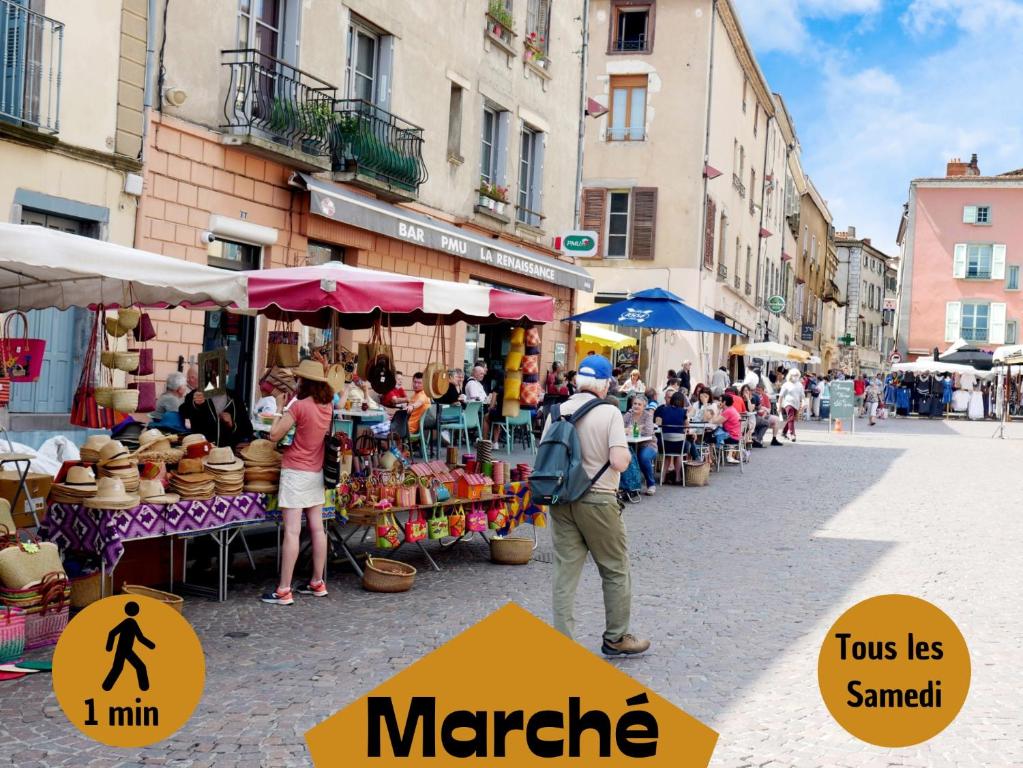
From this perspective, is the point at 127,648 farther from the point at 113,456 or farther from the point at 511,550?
the point at 511,550

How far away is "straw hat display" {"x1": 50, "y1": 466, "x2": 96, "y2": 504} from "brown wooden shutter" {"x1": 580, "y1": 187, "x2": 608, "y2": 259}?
26840mm

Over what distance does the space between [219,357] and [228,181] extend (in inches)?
172

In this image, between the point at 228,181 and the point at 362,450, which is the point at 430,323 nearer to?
the point at 362,450

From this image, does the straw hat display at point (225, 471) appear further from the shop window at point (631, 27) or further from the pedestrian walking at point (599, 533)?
the shop window at point (631, 27)

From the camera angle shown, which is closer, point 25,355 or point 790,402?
point 25,355

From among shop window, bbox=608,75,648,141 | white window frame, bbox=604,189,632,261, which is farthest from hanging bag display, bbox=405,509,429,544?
shop window, bbox=608,75,648,141

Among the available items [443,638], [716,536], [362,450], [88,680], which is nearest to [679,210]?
[716,536]

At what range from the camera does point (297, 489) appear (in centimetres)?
775

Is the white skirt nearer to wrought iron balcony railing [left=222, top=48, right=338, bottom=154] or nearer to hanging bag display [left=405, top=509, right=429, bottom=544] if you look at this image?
hanging bag display [left=405, top=509, right=429, bottom=544]

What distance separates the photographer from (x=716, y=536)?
37.3 ft

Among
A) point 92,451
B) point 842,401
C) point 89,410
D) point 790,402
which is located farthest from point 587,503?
point 842,401

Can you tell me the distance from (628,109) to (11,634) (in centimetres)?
2990

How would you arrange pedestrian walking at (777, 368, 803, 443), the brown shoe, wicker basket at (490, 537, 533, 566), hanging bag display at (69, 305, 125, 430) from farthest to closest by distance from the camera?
pedestrian walking at (777, 368, 803, 443)
hanging bag display at (69, 305, 125, 430)
wicker basket at (490, 537, 533, 566)
the brown shoe

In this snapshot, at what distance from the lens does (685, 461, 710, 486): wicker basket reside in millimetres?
16172
